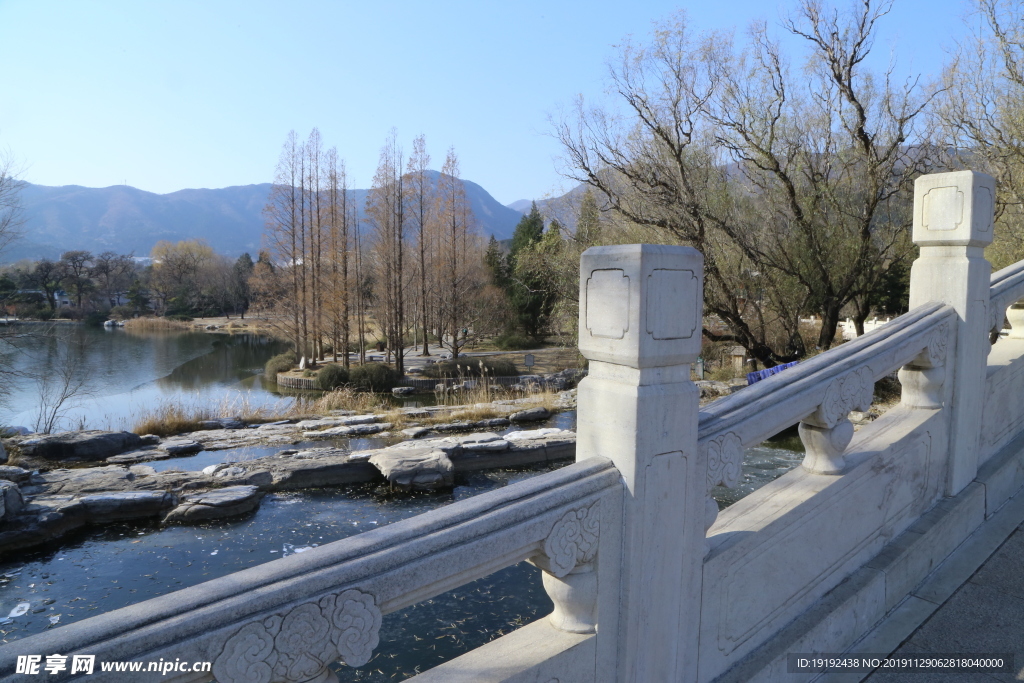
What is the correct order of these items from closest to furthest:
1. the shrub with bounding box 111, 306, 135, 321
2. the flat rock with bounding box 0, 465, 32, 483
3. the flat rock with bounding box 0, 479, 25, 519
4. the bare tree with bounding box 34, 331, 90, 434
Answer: the flat rock with bounding box 0, 479, 25, 519 < the flat rock with bounding box 0, 465, 32, 483 < the bare tree with bounding box 34, 331, 90, 434 < the shrub with bounding box 111, 306, 135, 321

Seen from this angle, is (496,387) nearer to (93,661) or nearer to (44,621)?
(44,621)

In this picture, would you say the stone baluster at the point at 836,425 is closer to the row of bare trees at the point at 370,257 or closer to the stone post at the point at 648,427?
the stone post at the point at 648,427

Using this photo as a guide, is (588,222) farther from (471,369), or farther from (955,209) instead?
(955,209)

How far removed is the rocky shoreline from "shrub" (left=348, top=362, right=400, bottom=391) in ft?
25.0

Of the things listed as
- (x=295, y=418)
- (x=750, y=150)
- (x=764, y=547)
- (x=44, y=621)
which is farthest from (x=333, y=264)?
(x=764, y=547)

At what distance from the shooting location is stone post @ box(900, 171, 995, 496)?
3012 mm

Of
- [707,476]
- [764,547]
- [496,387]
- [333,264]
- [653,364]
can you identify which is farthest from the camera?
[333,264]

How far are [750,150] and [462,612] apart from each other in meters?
11.4

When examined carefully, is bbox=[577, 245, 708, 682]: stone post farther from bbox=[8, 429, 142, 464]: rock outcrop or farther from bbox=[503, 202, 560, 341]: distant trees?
bbox=[503, 202, 560, 341]: distant trees

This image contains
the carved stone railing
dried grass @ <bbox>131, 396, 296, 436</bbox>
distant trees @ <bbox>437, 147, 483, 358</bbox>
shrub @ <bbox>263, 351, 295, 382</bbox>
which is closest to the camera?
the carved stone railing

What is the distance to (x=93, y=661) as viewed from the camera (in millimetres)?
1021

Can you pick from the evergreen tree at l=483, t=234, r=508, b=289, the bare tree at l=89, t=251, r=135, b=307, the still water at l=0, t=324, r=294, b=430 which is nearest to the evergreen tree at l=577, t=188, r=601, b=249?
the still water at l=0, t=324, r=294, b=430

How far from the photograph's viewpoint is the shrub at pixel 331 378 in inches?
775

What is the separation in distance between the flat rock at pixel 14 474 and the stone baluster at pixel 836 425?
856 centimetres
